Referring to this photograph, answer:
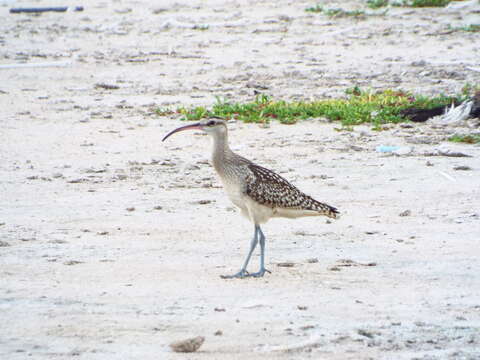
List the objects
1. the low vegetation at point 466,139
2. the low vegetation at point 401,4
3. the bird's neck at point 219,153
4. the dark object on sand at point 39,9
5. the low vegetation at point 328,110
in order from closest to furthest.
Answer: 1. the bird's neck at point 219,153
2. the low vegetation at point 466,139
3. the low vegetation at point 328,110
4. the low vegetation at point 401,4
5. the dark object on sand at point 39,9

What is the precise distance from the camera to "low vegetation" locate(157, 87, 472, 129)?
43.6 feet

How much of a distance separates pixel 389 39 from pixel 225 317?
48.3ft

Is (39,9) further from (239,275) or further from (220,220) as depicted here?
(239,275)

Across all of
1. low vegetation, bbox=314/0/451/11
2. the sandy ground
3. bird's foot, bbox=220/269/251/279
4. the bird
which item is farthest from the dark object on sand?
bird's foot, bbox=220/269/251/279

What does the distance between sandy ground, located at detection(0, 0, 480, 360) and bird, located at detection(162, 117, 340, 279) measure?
0.39 meters

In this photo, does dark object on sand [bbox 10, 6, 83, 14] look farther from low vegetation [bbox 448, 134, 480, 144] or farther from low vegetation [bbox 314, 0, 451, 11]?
low vegetation [bbox 448, 134, 480, 144]

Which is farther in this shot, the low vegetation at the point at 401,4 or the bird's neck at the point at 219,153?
the low vegetation at the point at 401,4

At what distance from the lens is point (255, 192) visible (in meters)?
7.52

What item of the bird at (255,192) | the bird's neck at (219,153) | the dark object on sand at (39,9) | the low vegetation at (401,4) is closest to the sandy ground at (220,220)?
the bird at (255,192)

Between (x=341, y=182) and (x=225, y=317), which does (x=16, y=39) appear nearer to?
(x=341, y=182)

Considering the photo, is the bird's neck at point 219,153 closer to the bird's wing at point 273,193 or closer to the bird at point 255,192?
the bird at point 255,192

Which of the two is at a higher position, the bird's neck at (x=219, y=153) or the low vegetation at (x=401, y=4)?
the low vegetation at (x=401, y=4)

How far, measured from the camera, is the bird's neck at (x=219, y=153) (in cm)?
767

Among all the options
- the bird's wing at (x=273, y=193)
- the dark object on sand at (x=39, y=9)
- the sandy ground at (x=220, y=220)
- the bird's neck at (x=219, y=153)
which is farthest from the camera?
the dark object on sand at (x=39, y=9)
